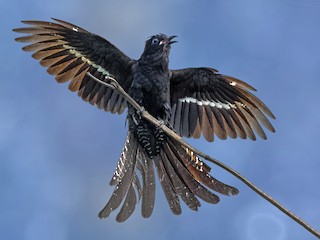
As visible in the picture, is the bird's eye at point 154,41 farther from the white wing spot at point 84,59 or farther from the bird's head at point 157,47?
the white wing spot at point 84,59

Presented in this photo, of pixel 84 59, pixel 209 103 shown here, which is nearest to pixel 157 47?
pixel 84 59

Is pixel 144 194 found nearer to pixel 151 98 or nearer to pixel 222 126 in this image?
pixel 151 98

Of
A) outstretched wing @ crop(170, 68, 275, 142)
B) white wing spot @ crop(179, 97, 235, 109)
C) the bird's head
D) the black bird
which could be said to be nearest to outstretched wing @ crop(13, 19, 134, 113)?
the black bird

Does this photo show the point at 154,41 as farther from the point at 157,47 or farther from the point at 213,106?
the point at 213,106

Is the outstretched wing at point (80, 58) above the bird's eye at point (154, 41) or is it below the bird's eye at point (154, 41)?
below

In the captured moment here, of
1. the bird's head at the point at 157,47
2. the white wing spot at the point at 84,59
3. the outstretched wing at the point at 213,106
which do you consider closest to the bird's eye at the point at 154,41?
the bird's head at the point at 157,47

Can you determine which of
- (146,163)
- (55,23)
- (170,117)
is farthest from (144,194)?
(55,23)

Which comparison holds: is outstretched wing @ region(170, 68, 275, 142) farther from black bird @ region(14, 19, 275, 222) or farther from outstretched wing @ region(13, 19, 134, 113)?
outstretched wing @ region(13, 19, 134, 113)
